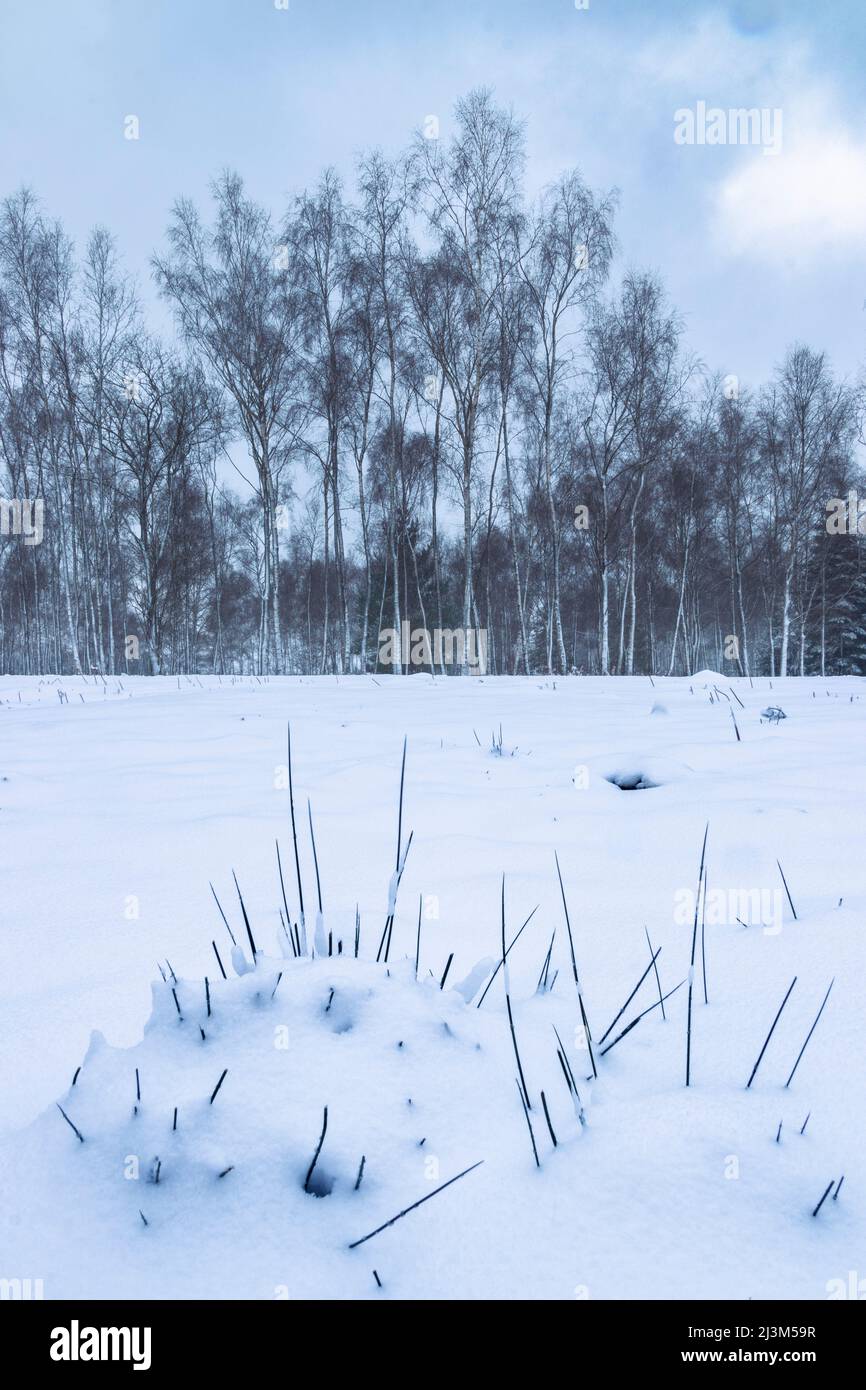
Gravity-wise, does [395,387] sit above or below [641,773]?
above

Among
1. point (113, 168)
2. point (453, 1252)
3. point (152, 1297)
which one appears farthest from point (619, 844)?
point (113, 168)

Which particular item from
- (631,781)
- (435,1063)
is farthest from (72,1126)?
(631,781)

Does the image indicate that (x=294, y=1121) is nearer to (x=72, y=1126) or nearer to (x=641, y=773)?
(x=72, y=1126)

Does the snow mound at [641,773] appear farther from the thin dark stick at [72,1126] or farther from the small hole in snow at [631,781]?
the thin dark stick at [72,1126]

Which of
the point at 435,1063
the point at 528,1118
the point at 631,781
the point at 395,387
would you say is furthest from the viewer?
the point at 395,387

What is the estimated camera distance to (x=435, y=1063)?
98 centimetres

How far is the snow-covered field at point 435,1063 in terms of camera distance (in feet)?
2.40

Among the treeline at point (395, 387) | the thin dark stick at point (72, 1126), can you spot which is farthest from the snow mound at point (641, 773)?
the treeline at point (395, 387)

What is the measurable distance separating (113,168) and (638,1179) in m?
30.0

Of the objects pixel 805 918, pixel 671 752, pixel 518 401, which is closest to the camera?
pixel 805 918

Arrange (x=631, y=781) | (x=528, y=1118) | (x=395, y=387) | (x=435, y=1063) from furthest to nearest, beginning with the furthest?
(x=395, y=387) → (x=631, y=781) → (x=435, y=1063) → (x=528, y=1118)

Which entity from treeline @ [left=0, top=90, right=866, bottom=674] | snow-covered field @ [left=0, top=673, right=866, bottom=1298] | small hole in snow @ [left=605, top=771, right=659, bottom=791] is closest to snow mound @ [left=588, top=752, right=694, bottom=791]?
small hole in snow @ [left=605, top=771, right=659, bottom=791]

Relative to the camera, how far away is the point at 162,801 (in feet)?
8.48
